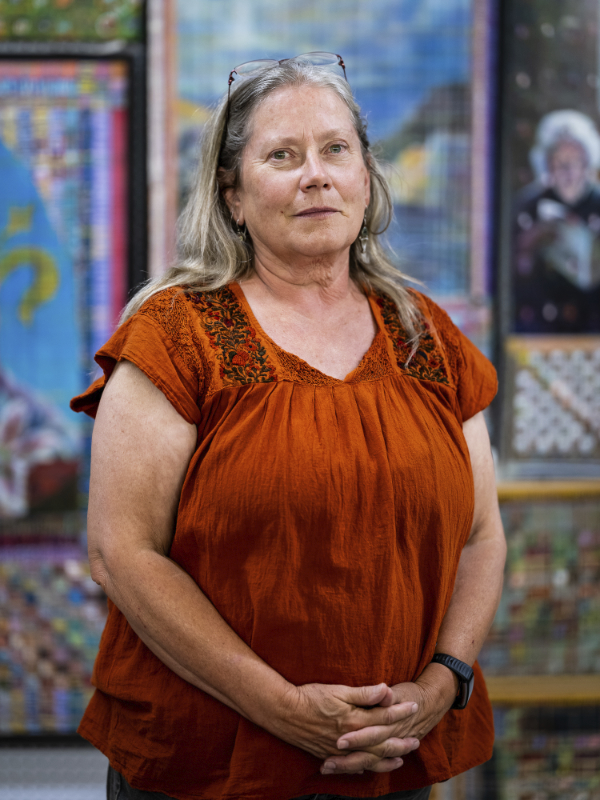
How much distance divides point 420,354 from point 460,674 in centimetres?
58

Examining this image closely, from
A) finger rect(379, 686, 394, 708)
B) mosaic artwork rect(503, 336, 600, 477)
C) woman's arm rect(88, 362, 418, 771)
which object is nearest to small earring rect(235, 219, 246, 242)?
woman's arm rect(88, 362, 418, 771)

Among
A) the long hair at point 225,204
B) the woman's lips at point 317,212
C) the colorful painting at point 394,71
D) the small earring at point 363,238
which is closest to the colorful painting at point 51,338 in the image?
the colorful painting at point 394,71

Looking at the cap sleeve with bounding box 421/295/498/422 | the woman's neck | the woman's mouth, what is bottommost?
the cap sleeve with bounding box 421/295/498/422

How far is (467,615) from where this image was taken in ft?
4.48

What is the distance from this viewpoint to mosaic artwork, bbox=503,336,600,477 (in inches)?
98.3

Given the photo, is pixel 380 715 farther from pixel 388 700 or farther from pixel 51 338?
pixel 51 338

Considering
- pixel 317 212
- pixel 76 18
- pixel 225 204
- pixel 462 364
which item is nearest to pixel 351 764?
pixel 462 364

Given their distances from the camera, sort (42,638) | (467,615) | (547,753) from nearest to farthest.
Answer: (467,615) < (547,753) < (42,638)

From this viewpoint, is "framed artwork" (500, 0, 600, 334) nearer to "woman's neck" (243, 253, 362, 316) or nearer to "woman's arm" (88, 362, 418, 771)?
"woman's neck" (243, 253, 362, 316)

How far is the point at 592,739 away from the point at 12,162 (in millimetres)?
2637

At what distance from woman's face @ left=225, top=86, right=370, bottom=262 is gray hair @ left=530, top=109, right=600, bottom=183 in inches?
52.0

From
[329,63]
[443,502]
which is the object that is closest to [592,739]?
[443,502]

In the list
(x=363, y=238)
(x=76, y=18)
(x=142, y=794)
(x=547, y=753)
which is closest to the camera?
(x=142, y=794)

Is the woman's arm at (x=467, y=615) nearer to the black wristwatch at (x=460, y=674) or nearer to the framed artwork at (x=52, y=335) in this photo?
the black wristwatch at (x=460, y=674)
